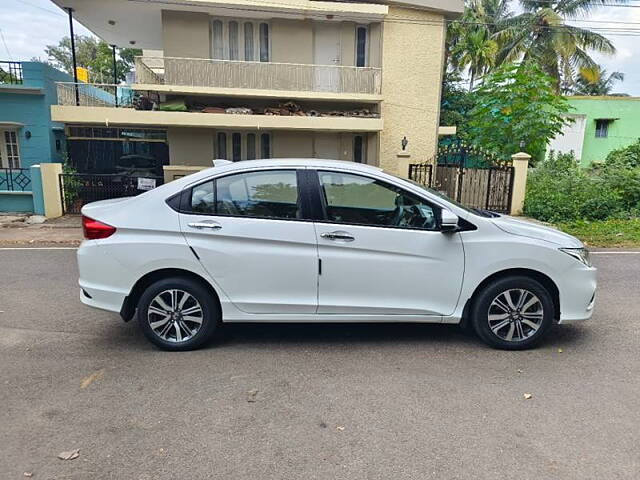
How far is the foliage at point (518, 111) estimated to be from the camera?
1550cm

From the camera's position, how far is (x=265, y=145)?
17.8 m

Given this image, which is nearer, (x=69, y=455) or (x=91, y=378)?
(x=69, y=455)

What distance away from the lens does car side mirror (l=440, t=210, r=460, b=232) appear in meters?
4.00

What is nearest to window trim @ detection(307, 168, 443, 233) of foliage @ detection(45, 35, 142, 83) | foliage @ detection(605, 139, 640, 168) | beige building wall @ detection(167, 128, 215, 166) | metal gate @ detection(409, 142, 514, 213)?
metal gate @ detection(409, 142, 514, 213)

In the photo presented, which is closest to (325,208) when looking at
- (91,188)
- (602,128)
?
(91,188)

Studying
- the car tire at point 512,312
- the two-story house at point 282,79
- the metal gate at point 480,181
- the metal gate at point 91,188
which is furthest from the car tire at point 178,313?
the two-story house at point 282,79

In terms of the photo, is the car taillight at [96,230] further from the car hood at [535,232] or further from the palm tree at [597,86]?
the palm tree at [597,86]

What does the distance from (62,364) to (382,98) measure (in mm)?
14932

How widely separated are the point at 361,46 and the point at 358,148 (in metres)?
3.81

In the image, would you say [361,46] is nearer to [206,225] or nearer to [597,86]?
[206,225]

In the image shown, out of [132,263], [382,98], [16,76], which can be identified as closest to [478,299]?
[132,263]

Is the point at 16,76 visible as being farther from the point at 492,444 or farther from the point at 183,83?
the point at 492,444

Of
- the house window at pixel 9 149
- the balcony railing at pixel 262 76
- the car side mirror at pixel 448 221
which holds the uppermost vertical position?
the balcony railing at pixel 262 76

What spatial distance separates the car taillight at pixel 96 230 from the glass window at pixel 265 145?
14.0 m
